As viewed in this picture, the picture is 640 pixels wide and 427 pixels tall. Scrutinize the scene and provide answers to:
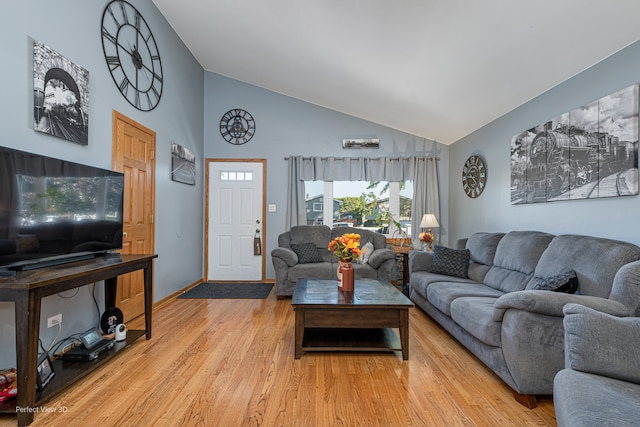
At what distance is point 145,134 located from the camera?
3.54 meters

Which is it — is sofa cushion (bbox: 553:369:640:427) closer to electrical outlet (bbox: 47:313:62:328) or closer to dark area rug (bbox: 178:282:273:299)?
electrical outlet (bbox: 47:313:62:328)

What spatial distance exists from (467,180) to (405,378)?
3.38 m

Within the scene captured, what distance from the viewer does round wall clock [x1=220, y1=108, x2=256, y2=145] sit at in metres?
5.38

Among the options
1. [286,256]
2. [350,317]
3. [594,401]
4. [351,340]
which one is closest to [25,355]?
[350,317]

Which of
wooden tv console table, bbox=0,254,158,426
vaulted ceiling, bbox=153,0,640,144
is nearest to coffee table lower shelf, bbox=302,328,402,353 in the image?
wooden tv console table, bbox=0,254,158,426

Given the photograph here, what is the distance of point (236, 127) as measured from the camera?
17.6 ft

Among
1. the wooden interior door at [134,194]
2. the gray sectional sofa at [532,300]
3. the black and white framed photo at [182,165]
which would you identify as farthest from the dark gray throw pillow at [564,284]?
the black and white framed photo at [182,165]

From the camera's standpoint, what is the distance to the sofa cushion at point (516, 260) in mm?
2693

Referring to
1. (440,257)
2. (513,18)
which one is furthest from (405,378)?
(513,18)

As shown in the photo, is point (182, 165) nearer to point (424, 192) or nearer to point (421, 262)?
point (421, 262)

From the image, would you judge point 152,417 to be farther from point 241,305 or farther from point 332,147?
point 332,147

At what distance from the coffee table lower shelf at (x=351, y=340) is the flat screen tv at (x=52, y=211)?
71.8 inches

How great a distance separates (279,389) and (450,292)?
1.69 metres

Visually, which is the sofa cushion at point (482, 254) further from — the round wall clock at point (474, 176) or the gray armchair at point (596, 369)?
the gray armchair at point (596, 369)
